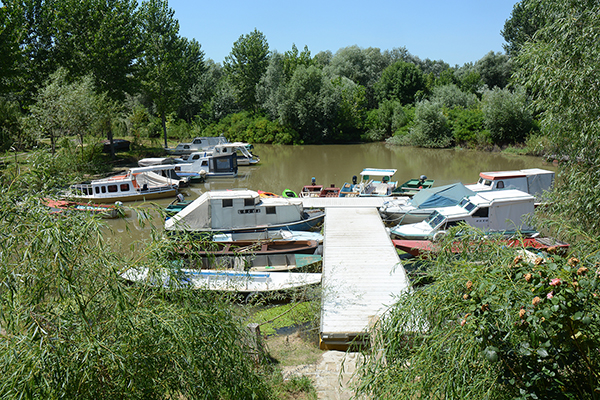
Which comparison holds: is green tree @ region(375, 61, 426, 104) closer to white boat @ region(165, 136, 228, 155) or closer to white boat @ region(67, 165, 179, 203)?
white boat @ region(165, 136, 228, 155)

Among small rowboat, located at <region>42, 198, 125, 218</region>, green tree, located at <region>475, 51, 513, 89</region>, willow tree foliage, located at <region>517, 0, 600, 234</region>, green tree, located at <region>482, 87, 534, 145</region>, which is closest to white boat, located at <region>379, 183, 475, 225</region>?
willow tree foliage, located at <region>517, 0, 600, 234</region>

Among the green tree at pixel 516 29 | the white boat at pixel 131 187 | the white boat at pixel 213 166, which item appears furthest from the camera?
the green tree at pixel 516 29

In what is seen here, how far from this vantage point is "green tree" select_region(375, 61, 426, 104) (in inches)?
2046

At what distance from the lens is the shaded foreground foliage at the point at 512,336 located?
11.4 ft

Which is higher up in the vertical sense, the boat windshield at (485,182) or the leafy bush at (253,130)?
the leafy bush at (253,130)

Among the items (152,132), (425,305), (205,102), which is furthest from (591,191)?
(205,102)

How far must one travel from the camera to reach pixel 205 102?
174ft

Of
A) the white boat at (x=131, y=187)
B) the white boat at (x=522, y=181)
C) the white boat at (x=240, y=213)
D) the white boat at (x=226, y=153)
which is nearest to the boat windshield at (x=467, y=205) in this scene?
the white boat at (x=522, y=181)

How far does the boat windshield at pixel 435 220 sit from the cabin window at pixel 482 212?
Answer: 1.08m

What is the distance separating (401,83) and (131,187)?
126ft

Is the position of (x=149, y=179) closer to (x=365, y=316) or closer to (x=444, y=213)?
(x=444, y=213)

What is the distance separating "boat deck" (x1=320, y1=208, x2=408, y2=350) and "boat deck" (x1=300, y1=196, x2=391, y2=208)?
2245 mm

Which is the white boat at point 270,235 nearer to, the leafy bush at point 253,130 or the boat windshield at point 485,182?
the boat windshield at point 485,182

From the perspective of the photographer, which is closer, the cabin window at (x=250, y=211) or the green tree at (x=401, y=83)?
the cabin window at (x=250, y=211)
